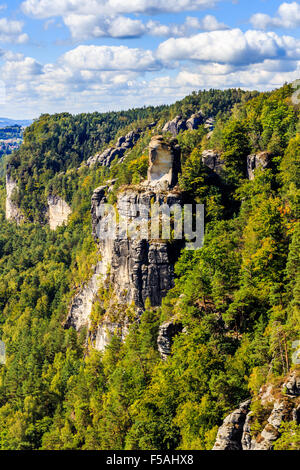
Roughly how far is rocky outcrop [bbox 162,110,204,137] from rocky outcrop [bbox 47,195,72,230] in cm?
4136

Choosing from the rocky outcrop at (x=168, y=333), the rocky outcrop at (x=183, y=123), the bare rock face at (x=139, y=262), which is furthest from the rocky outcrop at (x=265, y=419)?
the rocky outcrop at (x=183, y=123)

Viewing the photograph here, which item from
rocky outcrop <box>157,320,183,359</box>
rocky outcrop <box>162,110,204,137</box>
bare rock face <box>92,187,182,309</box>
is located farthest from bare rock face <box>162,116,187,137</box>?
rocky outcrop <box>157,320,183,359</box>

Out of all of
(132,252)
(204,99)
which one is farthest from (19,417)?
(204,99)

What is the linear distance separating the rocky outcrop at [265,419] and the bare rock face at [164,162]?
1539 inches

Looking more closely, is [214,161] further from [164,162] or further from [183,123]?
[183,123]

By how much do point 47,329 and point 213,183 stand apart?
4255cm

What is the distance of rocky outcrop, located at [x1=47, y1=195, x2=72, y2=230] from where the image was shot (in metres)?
148

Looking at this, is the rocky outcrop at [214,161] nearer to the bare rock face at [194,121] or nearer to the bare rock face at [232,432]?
the bare rock face at [232,432]

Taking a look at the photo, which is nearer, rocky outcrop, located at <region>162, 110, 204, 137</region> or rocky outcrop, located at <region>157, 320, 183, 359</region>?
rocky outcrop, located at <region>157, 320, 183, 359</region>

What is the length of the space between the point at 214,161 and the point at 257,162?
24.3 ft

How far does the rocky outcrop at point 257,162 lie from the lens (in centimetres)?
6254

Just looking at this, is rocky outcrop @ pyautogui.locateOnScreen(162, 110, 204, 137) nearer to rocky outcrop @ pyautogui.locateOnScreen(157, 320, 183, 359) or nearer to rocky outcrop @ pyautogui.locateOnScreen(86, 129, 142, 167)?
rocky outcrop @ pyautogui.locateOnScreen(86, 129, 142, 167)

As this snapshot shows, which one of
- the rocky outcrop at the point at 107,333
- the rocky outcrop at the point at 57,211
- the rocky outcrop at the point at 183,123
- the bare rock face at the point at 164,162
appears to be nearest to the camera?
the rocky outcrop at the point at 107,333

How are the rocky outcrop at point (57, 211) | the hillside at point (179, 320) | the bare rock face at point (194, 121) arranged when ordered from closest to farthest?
the hillside at point (179, 320) → the bare rock face at point (194, 121) → the rocky outcrop at point (57, 211)
